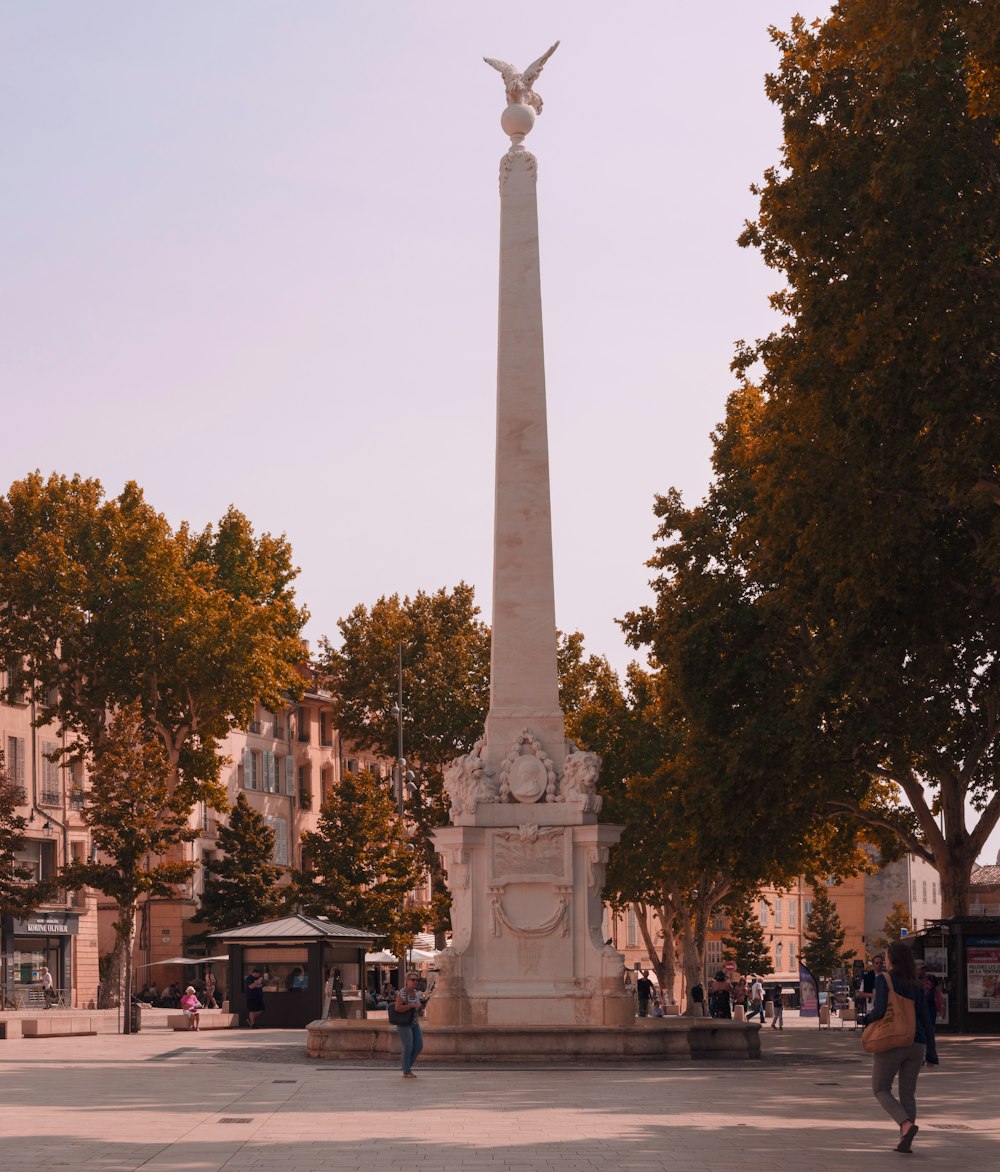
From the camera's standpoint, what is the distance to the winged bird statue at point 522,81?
33250mm

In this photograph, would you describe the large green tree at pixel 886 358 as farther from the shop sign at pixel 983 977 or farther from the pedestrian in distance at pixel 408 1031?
the pedestrian in distance at pixel 408 1031

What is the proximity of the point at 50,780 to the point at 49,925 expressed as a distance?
475 cm

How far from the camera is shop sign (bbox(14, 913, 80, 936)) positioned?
5991 centimetres

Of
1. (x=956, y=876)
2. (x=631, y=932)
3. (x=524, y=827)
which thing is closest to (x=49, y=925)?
(x=956, y=876)

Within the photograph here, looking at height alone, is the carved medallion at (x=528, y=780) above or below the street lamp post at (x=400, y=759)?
below

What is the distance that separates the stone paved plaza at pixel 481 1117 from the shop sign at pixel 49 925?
31.6m

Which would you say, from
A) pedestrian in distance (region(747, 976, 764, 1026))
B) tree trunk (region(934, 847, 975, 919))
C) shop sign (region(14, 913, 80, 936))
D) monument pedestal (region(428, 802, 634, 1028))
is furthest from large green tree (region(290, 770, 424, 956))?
monument pedestal (region(428, 802, 634, 1028))

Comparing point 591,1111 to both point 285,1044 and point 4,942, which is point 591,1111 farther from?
point 4,942

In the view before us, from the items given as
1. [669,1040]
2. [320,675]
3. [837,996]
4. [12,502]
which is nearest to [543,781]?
[669,1040]

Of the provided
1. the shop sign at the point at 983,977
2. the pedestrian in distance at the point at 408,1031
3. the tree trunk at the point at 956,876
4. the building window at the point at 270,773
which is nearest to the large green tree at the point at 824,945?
the building window at the point at 270,773

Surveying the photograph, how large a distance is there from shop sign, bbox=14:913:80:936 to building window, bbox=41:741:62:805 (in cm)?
366

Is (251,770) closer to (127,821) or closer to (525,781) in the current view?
(127,821)

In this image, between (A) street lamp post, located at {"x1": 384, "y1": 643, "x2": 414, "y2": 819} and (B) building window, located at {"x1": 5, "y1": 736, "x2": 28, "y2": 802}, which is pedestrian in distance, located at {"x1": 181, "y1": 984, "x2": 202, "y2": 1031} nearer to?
(B) building window, located at {"x1": 5, "y1": 736, "x2": 28, "y2": 802}

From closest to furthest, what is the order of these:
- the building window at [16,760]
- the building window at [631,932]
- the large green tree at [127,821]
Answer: the large green tree at [127,821]
the building window at [16,760]
the building window at [631,932]
